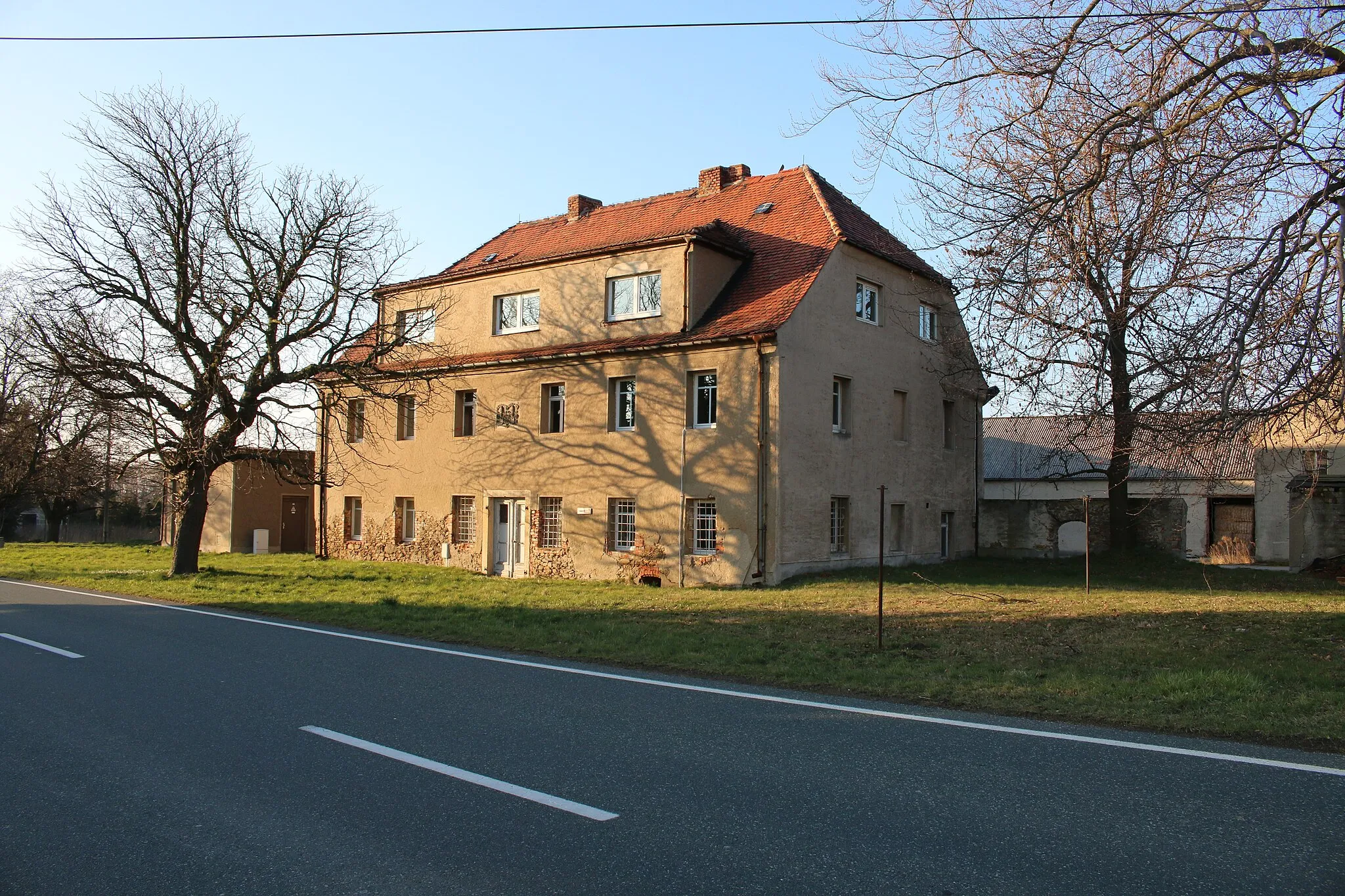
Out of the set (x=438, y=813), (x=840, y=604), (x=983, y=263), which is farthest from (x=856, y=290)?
(x=438, y=813)

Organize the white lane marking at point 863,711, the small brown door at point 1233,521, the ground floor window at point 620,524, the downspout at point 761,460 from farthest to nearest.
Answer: the small brown door at point 1233,521, the ground floor window at point 620,524, the downspout at point 761,460, the white lane marking at point 863,711

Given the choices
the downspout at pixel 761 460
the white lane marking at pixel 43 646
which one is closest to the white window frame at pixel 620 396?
the downspout at pixel 761 460

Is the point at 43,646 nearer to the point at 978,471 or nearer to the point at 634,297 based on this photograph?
the point at 634,297

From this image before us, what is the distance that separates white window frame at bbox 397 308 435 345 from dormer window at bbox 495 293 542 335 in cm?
196

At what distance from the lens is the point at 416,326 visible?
75.0 ft

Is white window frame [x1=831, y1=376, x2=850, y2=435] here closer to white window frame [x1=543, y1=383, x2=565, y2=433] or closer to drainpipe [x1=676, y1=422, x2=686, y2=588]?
→ drainpipe [x1=676, y1=422, x2=686, y2=588]

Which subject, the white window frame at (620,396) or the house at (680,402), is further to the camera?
the white window frame at (620,396)

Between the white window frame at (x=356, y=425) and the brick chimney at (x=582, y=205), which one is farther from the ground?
the brick chimney at (x=582, y=205)

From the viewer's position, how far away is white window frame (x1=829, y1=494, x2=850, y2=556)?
2227 centimetres

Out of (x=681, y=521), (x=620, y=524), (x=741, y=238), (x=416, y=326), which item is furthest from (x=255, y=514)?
(x=741, y=238)

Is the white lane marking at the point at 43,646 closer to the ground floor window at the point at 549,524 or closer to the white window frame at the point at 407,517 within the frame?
the ground floor window at the point at 549,524

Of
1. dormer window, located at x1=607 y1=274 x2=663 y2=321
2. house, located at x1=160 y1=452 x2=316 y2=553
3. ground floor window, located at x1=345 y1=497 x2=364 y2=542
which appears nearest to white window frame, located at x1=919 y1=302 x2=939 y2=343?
dormer window, located at x1=607 y1=274 x2=663 y2=321

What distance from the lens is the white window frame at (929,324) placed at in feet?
84.5

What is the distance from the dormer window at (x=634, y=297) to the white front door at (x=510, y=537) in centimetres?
Answer: 540
